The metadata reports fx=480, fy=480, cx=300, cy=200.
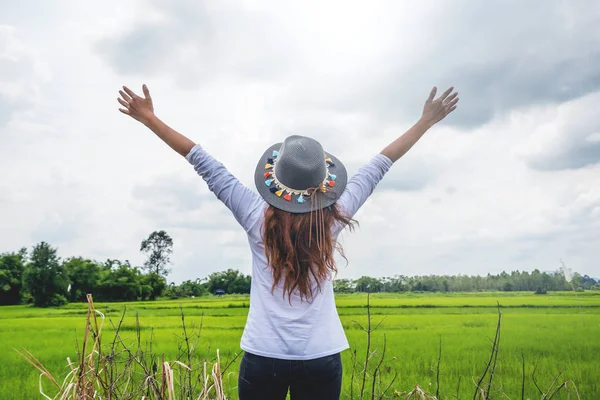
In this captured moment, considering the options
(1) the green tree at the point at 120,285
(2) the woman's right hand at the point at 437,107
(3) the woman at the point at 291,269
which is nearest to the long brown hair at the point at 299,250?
(3) the woman at the point at 291,269

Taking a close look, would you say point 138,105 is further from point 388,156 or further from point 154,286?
point 154,286

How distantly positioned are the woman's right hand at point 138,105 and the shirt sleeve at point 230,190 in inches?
11.2

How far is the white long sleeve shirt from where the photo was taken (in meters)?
1.57

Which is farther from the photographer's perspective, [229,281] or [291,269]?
[229,281]

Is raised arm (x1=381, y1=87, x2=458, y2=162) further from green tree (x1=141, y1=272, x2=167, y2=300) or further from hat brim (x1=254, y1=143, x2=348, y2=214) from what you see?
green tree (x1=141, y1=272, x2=167, y2=300)

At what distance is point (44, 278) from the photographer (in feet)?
105

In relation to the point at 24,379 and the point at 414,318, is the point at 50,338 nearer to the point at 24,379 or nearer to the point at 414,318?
the point at 24,379

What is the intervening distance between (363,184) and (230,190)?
53 centimetres

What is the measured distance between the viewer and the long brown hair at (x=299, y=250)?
156cm

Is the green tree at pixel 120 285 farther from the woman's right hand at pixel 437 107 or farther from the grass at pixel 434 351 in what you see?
the woman's right hand at pixel 437 107

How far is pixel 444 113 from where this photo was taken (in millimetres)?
2256

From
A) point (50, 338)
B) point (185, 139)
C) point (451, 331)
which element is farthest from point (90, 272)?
point (185, 139)

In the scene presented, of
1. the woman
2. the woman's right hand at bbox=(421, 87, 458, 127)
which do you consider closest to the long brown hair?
the woman

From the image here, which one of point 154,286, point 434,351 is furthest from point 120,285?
point 434,351
